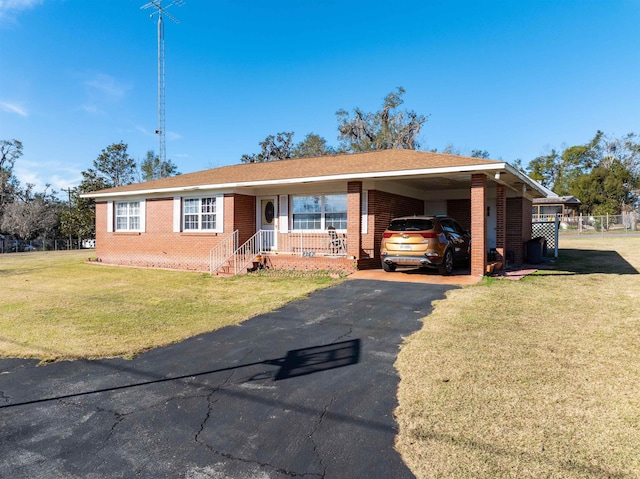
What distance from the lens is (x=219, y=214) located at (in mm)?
14586

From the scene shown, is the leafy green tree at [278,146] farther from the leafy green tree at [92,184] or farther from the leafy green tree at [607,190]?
the leafy green tree at [607,190]

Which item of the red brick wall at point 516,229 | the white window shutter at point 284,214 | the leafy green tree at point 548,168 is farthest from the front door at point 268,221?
the leafy green tree at point 548,168

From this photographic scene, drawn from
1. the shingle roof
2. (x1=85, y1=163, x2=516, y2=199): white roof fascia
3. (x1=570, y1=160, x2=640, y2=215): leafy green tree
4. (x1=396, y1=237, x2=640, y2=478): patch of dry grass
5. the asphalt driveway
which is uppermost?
(x1=570, y1=160, x2=640, y2=215): leafy green tree

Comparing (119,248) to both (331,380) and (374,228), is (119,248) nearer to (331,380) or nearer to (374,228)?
(374,228)

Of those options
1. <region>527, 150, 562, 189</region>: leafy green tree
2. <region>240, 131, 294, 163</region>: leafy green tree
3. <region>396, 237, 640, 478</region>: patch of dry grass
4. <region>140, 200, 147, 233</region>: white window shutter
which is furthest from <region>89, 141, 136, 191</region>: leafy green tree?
<region>527, 150, 562, 189</region>: leafy green tree

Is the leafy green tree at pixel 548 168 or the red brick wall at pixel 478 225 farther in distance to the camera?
the leafy green tree at pixel 548 168

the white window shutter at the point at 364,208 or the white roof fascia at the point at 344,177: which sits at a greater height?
the white roof fascia at the point at 344,177

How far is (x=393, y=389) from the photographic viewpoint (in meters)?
3.92

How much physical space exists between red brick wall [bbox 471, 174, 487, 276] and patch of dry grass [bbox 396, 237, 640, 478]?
3.52 meters

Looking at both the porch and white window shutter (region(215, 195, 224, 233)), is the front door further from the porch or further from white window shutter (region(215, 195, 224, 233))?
white window shutter (region(215, 195, 224, 233))

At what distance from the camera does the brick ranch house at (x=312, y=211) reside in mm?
11773

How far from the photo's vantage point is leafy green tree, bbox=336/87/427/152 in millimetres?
40219

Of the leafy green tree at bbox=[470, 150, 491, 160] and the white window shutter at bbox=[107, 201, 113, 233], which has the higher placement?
the leafy green tree at bbox=[470, 150, 491, 160]

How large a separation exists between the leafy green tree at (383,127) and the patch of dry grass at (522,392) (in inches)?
1391
